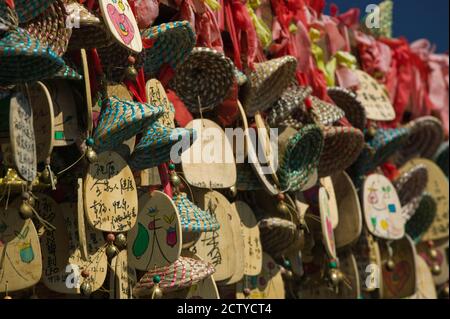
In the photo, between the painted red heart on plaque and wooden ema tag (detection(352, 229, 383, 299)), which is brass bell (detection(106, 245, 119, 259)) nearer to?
wooden ema tag (detection(352, 229, 383, 299))

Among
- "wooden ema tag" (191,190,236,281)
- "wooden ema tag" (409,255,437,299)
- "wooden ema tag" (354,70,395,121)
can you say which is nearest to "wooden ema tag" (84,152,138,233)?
"wooden ema tag" (191,190,236,281)

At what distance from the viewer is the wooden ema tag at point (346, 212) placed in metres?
2.65

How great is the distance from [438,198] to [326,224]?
90 centimetres

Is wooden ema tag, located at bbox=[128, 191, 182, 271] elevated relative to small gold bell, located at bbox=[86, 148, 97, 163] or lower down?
lower down

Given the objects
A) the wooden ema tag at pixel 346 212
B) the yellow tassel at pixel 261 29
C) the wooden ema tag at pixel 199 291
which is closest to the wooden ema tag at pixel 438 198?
the wooden ema tag at pixel 346 212

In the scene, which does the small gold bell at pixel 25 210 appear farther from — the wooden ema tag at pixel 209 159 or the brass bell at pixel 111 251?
the wooden ema tag at pixel 209 159

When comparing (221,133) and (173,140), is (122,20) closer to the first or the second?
(173,140)

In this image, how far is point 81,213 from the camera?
1.82 metres

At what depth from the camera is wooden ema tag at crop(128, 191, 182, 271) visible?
1909 millimetres

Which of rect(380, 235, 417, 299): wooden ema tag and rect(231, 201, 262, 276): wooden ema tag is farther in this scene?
rect(380, 235, 417, 299): wooden ema tag

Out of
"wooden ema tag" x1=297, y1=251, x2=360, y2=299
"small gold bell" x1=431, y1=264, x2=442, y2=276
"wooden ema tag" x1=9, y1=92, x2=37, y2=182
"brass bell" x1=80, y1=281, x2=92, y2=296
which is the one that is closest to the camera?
"wooden ema tag" x1=9, y1=92, x2=37, y2=182

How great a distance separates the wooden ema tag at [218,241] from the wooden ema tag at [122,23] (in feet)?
1.40

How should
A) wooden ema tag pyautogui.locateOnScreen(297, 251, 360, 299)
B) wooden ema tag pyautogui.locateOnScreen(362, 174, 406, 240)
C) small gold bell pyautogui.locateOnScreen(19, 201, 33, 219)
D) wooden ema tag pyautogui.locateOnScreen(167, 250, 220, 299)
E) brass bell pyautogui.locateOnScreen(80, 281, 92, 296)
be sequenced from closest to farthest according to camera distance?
small gold bell pyautogui.locateOnScreen(19, 201, 33, 219)
brass bell pyautogui.locateOnScreen(80, 281, 92, 296)
wooden ema tag pyautogui.locateOnScreen(167, 250, 220, 299)
wooden ema tag pyautogui.locateOnScreen(297, 251, 360, 299)
wooden ema tag pyautogui.locateOnScreen(362, 174, 406, 240)

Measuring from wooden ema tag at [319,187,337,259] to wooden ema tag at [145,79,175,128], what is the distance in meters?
0.49
